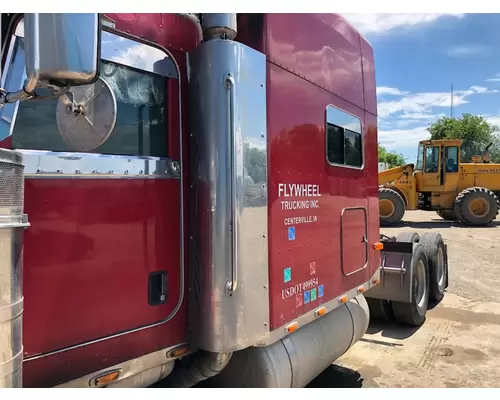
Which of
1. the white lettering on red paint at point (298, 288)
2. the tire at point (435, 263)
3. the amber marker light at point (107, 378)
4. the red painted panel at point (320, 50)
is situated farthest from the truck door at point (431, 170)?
the amber marker light at point (107, 378)

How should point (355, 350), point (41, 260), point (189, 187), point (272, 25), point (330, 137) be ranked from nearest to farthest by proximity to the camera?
point (41, 260) < point (189, 187) < point (272, 25) < point (330, 137) < point (355, 350)

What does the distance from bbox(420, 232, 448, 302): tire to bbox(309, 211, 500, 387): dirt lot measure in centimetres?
20

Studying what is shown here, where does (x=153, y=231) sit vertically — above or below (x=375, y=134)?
below

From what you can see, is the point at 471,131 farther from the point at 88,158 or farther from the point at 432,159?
the point at 88,158

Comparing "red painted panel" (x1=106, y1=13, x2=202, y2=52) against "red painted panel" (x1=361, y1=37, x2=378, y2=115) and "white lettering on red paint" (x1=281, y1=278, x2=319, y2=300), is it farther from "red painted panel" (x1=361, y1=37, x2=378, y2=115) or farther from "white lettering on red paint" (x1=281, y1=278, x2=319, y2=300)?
"red painted panel" (x1=361, y1=37, x2=378, y2=115)

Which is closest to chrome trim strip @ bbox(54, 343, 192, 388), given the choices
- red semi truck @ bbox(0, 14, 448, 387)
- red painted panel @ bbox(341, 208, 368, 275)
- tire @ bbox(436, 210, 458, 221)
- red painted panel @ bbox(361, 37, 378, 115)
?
red semi truck @ bbox(0, 14, 448, 387)

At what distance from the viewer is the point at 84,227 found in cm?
206

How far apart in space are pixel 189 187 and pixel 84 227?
2.16ft

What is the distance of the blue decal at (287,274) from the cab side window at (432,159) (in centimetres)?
1650

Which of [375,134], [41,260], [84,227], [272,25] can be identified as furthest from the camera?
[375,134]

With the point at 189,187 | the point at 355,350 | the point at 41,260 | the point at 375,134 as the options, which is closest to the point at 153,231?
the point at 189,187

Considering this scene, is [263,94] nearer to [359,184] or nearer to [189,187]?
[189,187]
